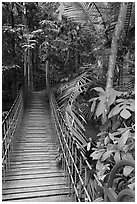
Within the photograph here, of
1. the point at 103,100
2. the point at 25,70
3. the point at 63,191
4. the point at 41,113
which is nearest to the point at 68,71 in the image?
the point at 41,113

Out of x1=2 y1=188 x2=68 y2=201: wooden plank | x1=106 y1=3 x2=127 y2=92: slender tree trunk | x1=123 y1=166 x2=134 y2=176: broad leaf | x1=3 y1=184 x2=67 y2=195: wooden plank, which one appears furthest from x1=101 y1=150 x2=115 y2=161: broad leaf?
x1=3 y1=184 x2=67 y2=195: wooden plank

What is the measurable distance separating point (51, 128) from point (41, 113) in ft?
3.85

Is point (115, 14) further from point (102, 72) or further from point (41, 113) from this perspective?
point (41, 113)

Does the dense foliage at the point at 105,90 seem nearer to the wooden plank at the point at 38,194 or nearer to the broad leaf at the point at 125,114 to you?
the broad leaf at the point at 125,114

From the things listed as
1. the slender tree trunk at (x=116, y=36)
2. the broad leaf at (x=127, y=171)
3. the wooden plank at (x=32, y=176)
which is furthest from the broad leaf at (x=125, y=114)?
the wooden plank at (x=32, y=176)

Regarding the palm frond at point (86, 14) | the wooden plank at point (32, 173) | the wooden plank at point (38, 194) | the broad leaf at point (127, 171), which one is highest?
the palm frond at point (86, 14)

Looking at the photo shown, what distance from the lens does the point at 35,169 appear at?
10.7 ft

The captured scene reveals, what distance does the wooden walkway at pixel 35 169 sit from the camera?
2635mm

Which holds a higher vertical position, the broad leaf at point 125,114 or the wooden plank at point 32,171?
the broad leaf at point 125,114

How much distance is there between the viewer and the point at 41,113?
6.12 meters

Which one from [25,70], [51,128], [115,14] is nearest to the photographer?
[115,14]

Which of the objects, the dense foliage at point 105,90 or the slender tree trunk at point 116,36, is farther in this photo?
the slender tree trunk at point 116,36

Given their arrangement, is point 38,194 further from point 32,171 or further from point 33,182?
point 32,171

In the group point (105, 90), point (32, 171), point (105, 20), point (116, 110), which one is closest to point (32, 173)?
point (32, 171)
